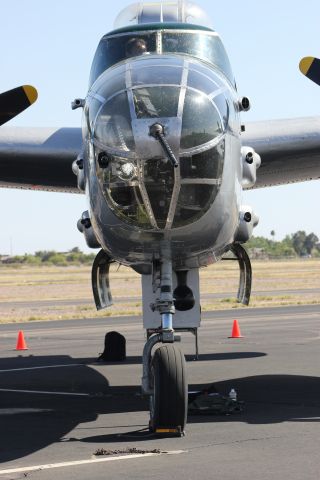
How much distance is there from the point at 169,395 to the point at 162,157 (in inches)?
104

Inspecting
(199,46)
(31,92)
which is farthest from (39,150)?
(199,46)

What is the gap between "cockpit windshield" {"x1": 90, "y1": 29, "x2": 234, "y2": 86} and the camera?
13.5 m

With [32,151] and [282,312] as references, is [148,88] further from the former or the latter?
[282,312]

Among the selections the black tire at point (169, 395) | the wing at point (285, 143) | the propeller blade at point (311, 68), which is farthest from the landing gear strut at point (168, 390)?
the wing at point (285, 143)

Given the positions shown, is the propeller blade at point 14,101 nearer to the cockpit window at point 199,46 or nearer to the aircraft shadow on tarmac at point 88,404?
the cockpit window at point 199,46

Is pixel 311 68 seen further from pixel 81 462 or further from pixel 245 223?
pixel 81 462

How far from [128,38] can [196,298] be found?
4.89m

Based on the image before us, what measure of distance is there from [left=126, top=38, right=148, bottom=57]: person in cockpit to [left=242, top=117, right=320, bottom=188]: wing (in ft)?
13.6

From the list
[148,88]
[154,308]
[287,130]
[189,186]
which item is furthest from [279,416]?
[287,130]

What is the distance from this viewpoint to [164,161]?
1120 centimetres

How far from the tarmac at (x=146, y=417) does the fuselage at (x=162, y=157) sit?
2.29 meters

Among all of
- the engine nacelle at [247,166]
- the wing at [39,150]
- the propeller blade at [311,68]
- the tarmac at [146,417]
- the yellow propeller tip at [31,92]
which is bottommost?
the tarmac at [146,417]

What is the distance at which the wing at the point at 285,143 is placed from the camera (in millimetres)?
17453

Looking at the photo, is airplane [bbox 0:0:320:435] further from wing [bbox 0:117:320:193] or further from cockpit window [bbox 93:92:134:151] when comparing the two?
wing [bbox 0:117:320:193]
